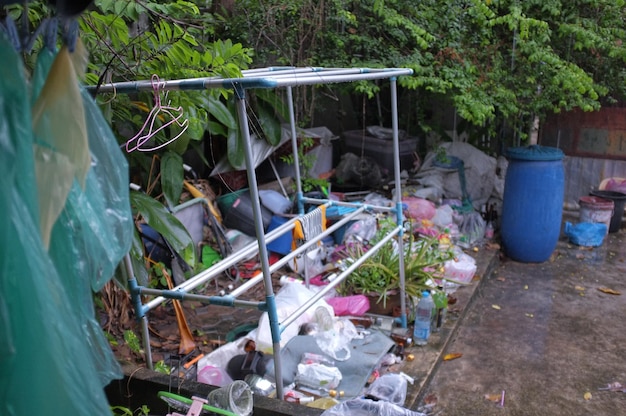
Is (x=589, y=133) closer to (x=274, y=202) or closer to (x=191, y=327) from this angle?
(x=274, y=202)

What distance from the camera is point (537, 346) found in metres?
4.18

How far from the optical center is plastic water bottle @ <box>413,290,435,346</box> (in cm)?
400

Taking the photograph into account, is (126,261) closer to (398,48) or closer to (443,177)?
(398,48)

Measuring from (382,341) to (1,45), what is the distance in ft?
10.6

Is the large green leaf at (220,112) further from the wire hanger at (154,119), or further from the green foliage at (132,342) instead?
the green foliage at (132,342)

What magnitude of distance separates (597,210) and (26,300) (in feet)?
22.1

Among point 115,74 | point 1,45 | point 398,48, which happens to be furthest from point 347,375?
point 398,48

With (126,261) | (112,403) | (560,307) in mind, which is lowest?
(560,307)

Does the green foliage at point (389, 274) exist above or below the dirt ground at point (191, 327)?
above

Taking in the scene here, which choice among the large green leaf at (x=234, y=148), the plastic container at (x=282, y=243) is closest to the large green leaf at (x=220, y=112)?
the large green leaf at (x=234, y=148)

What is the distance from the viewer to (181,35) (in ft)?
8.13

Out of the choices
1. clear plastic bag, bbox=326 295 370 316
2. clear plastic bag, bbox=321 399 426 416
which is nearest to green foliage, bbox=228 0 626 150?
clear plastic bag, bbox=326 295 370 316

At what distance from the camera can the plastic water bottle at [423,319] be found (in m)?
4.00

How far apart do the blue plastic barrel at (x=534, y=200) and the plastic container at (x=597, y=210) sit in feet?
2.90
